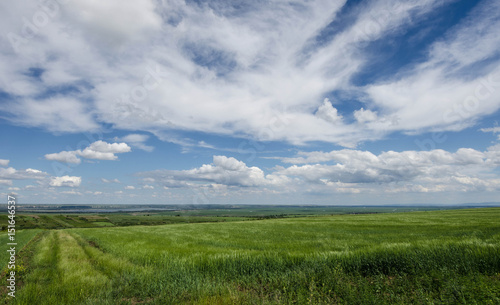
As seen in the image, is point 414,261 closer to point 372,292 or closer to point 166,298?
point 372,292

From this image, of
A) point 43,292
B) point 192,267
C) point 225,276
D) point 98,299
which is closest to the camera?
point 98,299

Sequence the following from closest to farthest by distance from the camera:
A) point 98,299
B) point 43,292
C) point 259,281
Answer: point 98,299 < point 43,292 < point 259,281

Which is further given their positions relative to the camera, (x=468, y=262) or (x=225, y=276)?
(x=225, y=276)

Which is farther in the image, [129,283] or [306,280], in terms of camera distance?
[129,283]

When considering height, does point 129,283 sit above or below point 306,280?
below

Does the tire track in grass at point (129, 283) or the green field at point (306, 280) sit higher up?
the green field at point (306, 280)

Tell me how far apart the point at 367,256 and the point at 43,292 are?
43.7 feet

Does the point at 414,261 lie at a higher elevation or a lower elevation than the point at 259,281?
higher

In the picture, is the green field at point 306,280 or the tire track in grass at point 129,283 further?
the tire track in grass at point 129,283

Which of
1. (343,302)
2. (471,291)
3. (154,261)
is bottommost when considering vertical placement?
(154,261)

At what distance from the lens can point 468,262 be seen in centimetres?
856

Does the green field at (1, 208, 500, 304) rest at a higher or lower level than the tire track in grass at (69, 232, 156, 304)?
higher

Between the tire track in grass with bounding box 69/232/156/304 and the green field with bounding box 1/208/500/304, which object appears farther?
the tire track in grass with bounding box 69/232/156/304

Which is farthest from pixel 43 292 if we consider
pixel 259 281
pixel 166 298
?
pixel 259 281
